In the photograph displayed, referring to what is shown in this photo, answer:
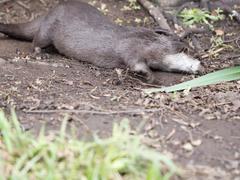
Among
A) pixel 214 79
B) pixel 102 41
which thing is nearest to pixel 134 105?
pixel 214 79

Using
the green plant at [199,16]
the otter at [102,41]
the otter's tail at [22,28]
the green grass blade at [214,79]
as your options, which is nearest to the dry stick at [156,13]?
the green plant at [199,16]

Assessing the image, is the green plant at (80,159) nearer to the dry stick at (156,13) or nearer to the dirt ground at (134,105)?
the dirt ground at (134,105)


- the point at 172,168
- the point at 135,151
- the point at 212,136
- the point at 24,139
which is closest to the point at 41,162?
the point at 24,139

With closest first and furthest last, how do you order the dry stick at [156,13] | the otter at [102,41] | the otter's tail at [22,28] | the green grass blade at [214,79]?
the green grass blade at [214,79], the otter at [102,41], the otter's tail at [22,28], the dry stick at [156,13]

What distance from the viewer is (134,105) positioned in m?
4.04

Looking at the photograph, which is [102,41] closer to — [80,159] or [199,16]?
[199,16]

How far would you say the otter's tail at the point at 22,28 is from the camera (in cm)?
587

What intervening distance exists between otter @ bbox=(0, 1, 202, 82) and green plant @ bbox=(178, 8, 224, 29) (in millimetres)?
930

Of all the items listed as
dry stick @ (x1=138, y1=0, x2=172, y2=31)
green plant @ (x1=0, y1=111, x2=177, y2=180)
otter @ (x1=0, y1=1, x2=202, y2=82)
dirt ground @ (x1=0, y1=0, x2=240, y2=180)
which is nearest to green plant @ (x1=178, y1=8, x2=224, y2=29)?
dry stick @ (x1=138, y1=0, x2=172, y2=31)

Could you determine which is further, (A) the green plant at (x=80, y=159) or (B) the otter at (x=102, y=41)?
(B) the otter at (x=102, y=41)

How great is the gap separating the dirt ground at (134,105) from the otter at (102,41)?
4.3 inches

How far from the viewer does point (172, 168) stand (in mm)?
3008

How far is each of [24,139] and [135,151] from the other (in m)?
0.68

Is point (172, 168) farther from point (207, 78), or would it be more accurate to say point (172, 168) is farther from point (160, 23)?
point (160, 23)
